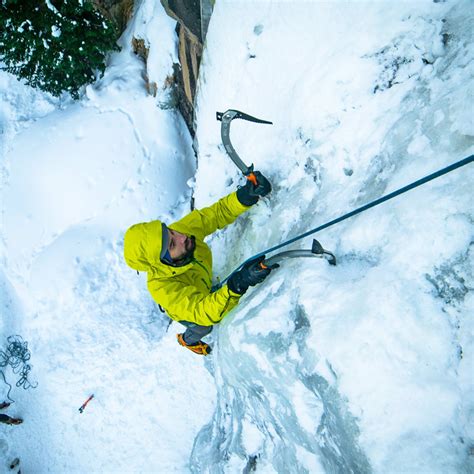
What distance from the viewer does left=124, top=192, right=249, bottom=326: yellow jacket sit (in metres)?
2.67

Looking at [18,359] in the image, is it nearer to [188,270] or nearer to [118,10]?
[188,270]

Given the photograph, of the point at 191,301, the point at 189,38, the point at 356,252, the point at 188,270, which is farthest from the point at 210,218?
the point at 189,38

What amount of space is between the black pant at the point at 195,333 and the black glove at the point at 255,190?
129 centimetres

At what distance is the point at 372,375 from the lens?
6.08 ft

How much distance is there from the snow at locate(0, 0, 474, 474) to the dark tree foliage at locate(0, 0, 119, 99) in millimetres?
714

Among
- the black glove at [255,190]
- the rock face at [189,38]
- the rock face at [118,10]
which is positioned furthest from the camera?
the rock face at [118,10]

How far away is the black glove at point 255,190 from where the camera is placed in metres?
3.01

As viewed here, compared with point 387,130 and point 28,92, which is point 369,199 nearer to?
point 387,130

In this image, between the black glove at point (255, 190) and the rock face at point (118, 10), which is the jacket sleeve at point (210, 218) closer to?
the black glove at point (255, 190)

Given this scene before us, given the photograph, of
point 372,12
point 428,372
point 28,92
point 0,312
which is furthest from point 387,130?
point 28,92

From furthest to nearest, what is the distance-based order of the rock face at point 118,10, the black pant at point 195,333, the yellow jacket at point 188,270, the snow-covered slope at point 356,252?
the rock face at point 118,10
the black pant at point 195,333
the yellow jacket at point 188,270
the snow-covered slope at point 356,252

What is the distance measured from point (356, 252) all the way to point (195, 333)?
2.00m

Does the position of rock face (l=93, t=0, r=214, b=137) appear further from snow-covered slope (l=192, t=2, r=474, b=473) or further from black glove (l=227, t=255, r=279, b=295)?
black glove (l=227, t=255, r=279, b=295)

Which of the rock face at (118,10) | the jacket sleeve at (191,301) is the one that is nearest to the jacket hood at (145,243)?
the jacket sleeve at (191,301)
